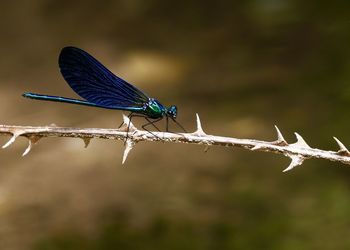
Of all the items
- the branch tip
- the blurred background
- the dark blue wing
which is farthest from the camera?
the blurred background

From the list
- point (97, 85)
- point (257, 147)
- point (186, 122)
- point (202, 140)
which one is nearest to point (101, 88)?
point (97, 85)

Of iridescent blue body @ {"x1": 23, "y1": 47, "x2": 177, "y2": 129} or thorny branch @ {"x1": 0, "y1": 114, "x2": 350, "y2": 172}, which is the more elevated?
iridescent blue body @ {"x1": 23, "y1": 47, "x2": 177, "y2": 129}

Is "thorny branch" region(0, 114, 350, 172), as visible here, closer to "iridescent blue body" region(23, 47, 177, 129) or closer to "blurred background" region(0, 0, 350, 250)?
"iridescent blue body" region(23, 47, 177, 129)

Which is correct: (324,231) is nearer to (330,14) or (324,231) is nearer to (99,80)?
(99,80)

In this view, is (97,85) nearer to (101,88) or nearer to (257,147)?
(101,88)

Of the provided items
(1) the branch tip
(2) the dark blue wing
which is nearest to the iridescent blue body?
(2) the dark blue wing

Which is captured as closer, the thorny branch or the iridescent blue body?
the thorny branch

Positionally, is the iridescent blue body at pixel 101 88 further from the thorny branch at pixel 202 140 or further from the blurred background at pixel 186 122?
the blurred background at pixel 186 122

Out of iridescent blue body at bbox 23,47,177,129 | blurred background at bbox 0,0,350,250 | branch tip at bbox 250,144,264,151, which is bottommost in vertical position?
branch tip at bbox 250,144,264,151
